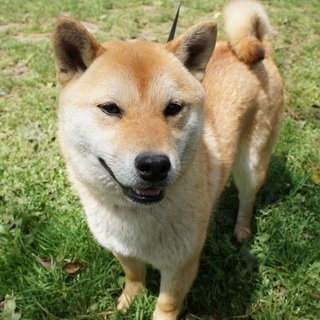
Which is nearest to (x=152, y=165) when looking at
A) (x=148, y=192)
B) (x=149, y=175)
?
(x=149, y=175)

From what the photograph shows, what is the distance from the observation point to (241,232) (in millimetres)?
3240

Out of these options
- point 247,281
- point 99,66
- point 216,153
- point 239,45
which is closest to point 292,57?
point 239,45

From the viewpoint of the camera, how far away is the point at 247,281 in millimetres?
2787

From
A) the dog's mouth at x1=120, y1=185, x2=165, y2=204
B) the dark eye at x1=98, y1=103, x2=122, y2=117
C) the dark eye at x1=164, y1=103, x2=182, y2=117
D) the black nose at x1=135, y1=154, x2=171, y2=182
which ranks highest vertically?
the dark eye at x1=98, y1=103, x2=122, y2=117

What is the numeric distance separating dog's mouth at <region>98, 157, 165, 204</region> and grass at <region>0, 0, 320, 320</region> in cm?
104

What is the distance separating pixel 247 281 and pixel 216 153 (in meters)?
0.97

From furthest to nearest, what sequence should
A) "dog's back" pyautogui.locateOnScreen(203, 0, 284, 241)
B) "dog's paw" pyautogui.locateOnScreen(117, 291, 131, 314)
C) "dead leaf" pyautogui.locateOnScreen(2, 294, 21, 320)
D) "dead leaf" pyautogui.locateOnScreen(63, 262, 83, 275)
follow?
"dog's back" pyautogui.locateOnScreen(203, 0, 284, 241) → "dead leaf" pyautogui.locateOnScreen(63, 262, 83, 275) → "dog's paw" pyautogui.locateOnScreen(117, 291, 131, 314) → "dead leaf" pyautogui.locateOnScreen(2, 294, 21, 320)

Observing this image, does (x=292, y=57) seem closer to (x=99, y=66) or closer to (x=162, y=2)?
(x=162, y=2)

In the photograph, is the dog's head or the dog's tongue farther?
the dog's tongue

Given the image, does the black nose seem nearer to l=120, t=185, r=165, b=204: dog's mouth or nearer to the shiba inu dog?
the shiba inu dog

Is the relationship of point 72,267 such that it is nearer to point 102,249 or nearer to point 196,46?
point 102,249

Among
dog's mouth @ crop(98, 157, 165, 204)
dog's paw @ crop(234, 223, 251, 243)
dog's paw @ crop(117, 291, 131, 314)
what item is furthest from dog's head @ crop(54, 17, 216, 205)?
dog's paw @ crop(234, 223, 251, 243)

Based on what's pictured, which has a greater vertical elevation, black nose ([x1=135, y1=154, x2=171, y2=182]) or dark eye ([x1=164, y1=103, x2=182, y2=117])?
dark eye ([x1=164, y1=103, x2=182, y2=117])

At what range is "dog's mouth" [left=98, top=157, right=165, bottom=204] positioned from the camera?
1919 mm
